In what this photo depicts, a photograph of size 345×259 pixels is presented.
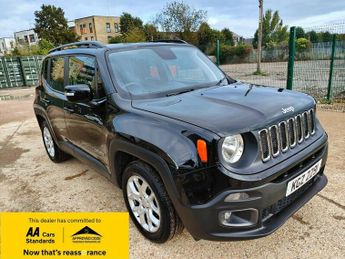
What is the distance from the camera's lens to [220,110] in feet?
7.66

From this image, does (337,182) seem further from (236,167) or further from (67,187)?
(67,187)

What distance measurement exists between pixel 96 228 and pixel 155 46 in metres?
2.11

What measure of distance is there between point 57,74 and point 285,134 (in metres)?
3.17

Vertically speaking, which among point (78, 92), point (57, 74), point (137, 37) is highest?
point (137, 37)

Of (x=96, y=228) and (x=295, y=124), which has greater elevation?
(x=295, y=124)

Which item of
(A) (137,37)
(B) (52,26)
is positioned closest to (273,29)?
(A) (137,37)

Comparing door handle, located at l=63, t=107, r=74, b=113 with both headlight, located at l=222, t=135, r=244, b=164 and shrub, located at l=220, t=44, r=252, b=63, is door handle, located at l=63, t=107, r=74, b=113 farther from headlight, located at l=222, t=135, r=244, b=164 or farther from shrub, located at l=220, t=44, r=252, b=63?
shrub, located at l=220, t=44, r=252, b=63

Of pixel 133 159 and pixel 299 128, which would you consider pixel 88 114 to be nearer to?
pixel 133 159

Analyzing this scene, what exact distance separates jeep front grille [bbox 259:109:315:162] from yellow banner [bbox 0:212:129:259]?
1.33 metres

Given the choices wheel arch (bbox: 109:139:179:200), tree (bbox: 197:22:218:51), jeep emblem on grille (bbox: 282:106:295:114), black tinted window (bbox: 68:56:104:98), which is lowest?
wheel arch (bbox: 109:139:179:200)

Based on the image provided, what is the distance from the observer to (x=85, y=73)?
11.2 ft

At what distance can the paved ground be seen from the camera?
2527mm

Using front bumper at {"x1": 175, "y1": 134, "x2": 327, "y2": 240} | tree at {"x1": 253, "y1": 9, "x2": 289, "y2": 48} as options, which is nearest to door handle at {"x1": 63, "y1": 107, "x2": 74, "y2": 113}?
front bumper at {"x1": 175, "y1": 134, "x2": 327, "y2": 240}

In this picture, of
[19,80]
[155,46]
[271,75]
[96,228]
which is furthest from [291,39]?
[19,80]
